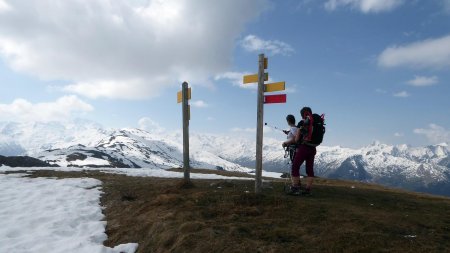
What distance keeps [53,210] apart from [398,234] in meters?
11.5

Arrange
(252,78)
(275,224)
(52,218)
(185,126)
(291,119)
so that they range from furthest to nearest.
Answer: (185,126), (291,119), (252,78), (52,218), (275,224)

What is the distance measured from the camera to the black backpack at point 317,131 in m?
13.5

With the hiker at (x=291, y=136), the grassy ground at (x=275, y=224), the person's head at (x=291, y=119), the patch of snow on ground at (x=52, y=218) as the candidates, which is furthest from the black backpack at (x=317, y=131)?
the patch of snow on ground at (x=52, y=218)

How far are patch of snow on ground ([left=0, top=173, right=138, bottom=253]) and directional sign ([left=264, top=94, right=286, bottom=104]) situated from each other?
6.90 metres

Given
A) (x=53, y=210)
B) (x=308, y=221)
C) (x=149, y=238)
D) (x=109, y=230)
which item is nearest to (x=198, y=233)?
(x=149, y=238)

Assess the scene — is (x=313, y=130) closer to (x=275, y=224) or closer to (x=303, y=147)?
(x=303, y=147)

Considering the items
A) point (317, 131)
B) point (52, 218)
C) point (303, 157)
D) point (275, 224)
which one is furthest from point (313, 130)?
point (52, 218)

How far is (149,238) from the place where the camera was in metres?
9.84

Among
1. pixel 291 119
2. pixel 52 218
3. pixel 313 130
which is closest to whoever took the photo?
pixel 52 218

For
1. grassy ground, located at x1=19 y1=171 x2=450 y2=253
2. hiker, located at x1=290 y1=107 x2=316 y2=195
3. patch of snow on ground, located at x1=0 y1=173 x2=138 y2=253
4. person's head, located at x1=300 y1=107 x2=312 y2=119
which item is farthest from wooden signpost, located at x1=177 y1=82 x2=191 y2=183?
person's head, located at x1=300 y1=107 x2=312 y2=119

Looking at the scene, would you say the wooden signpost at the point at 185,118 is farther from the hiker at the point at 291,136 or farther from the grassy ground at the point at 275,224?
the hiker at the point at 291,136

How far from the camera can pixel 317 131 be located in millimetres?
13539

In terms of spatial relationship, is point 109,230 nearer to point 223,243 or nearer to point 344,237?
point 223,243

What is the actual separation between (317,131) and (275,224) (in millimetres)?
4813
